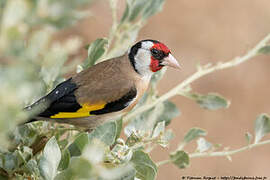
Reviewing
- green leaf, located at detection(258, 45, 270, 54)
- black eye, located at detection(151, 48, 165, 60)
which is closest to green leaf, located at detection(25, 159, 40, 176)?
green leaf, located at detection(258, 45, 270, 54)

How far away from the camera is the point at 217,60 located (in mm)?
3484

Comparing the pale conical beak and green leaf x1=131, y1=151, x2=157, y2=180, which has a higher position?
the pale conical beak

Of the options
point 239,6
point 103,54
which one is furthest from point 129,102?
point 239,6

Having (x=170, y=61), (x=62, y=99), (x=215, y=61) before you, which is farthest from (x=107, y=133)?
(x=215, y=61)

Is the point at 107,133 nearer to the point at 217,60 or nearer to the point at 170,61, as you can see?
the point at 170,61

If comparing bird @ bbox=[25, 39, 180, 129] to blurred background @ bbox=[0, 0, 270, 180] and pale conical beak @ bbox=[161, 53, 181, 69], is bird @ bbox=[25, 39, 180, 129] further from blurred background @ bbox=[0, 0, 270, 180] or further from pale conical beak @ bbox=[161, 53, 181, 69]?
blurred background @ bbox=[0, 0, 270, 180]

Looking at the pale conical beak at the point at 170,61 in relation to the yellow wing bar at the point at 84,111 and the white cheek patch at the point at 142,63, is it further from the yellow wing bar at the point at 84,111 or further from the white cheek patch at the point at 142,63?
the yellow wing bar at the point at 84,111

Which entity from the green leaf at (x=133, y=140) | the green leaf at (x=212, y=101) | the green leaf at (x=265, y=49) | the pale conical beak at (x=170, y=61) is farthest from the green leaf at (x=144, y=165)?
the pale conical beak at (x=170, y=61)

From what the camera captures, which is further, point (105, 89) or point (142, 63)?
point (142, 63)

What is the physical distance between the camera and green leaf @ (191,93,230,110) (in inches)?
55.8

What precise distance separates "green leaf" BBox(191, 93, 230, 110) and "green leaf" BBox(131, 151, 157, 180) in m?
0.48

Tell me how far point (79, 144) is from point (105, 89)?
650mm

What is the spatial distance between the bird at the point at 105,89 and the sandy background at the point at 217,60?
149 cm

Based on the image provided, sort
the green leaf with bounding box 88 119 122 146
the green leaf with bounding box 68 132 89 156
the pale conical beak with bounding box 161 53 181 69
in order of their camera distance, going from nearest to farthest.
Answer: the green leaf with bounding box 68 132 89 156
the green leaf with bounding box 88 119 122 146
the pale conical beak with bounding box 161 53 181 69
